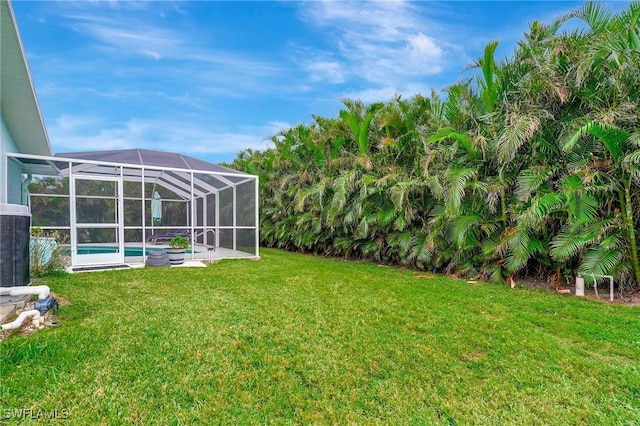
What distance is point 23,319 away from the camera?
3639mm

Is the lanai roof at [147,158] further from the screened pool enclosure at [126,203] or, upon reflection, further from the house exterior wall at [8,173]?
the house exterior wall at [8,173]

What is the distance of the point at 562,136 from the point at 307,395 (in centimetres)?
630

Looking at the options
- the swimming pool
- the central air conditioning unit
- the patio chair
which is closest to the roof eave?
the central air conditioning unit

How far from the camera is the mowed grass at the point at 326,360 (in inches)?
99.7

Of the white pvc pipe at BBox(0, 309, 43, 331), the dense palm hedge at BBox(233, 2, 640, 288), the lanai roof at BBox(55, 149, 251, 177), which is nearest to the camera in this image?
the white pvc pipe at BBox(0, 309, 43, 331)

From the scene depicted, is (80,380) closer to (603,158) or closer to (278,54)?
(603,158)

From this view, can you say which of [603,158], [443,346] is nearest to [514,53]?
[603,158]

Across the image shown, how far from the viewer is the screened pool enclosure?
817cm

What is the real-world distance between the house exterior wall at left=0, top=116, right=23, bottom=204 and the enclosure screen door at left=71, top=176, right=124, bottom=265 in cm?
117

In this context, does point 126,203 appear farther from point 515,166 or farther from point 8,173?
point 515,166

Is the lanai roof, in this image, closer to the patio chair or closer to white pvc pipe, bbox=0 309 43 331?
the patio chair

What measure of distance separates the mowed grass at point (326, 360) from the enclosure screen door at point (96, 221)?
318 centimetres

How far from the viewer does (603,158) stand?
5.75 m

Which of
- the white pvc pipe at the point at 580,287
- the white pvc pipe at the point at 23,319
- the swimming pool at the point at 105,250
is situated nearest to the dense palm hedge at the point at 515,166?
the white pvc pipe at the point at 580,287
